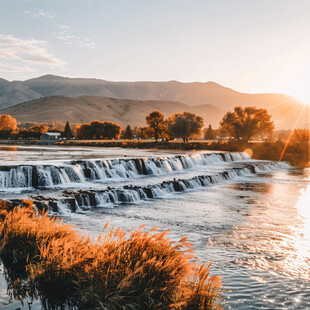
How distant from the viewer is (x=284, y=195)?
25.2 metres

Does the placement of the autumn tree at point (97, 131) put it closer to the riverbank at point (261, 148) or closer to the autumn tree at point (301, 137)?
the riverbank at point (261, 148)

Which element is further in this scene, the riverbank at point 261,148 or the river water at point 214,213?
the riverbank at point 261,148

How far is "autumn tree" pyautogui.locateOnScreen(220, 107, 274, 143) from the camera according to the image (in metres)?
85.0

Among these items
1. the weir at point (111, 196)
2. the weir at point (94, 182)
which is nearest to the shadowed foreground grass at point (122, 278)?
the weir at point (94, 182)

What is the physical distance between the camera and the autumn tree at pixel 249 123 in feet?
279

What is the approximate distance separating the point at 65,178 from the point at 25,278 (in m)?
19.7

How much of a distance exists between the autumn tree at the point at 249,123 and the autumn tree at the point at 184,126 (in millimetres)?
9301

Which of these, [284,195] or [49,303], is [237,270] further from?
[284,195]

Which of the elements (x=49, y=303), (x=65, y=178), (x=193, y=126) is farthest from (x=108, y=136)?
(x=49, y=303)

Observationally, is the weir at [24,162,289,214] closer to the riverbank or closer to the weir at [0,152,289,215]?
the weir at [0,152,289,215]

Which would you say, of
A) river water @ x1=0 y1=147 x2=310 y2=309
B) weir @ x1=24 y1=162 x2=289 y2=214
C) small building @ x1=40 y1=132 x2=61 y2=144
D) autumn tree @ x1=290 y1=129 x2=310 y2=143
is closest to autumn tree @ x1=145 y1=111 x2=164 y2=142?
small building @ x1=40 y1=132 x2=61 y2=144

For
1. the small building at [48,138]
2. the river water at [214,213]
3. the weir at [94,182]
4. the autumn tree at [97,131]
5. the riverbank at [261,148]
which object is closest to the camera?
the river water at [214,213]

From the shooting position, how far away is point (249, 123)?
85.4 meters

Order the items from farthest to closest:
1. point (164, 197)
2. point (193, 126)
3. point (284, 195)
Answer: point (193, 126) < point (284, 195) < point (164, 197)
